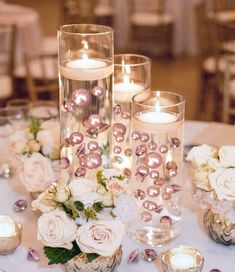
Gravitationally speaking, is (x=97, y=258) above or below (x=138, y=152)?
below

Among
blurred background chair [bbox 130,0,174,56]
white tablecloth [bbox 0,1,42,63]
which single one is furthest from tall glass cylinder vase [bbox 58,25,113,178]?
blurred background chair [bbox 130,0,174,56]

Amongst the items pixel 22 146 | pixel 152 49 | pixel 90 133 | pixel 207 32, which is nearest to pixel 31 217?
pixel 22 146

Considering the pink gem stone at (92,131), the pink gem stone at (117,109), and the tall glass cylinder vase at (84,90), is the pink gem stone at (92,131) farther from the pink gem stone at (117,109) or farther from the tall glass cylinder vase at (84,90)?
the pink gem stone at (117,109)

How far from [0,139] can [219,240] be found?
2.66ft

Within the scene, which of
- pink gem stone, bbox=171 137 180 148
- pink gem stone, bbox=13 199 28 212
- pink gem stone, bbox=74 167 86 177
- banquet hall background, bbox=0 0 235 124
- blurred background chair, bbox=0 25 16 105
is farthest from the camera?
banquet hall background, bbox=0 0 235 124

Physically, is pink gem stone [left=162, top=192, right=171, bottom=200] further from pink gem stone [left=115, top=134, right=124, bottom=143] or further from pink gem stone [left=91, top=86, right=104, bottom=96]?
pink gem stone [left=91, top=86, right=104, bottom=96]

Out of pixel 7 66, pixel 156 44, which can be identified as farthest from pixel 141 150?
pixel 156 44

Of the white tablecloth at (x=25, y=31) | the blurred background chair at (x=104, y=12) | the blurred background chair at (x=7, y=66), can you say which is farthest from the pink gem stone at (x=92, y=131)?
the blurred background chair at (x=104, y=12)

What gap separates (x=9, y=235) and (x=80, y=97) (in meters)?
0.32

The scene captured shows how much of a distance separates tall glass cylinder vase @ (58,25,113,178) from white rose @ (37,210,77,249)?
0.16 m

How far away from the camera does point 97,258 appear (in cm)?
128

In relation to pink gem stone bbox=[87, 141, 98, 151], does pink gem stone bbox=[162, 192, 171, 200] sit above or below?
below

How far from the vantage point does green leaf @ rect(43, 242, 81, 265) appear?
1.25 meters

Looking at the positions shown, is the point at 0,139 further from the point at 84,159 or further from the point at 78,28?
the point at 84,159
